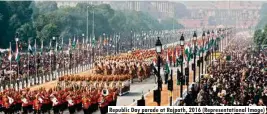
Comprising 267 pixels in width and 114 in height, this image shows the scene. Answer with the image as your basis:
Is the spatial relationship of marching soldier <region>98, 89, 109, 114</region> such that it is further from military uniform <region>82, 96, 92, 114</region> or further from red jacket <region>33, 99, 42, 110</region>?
red jacket <region>33, 99, 42, 110</region>

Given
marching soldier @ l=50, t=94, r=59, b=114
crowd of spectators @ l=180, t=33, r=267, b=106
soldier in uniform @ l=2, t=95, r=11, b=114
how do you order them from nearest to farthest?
1. crowd of spectators @ l=180, t=33, r=267, b=106
2. soldier in uniform @ l=2, t=95, r=11, b=114
3. marching soldier @ l=50, t=94, r=59, b=114

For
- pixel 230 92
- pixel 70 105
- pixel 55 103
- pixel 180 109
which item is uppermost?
A: pixel 180 109

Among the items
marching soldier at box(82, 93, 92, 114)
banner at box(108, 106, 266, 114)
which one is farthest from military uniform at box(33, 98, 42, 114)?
banner at box(108, 106, 266, 114)

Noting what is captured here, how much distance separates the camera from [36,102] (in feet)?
130

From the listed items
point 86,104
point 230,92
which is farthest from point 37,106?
point 230,92

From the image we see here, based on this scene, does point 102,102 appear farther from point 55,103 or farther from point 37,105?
point 37,105

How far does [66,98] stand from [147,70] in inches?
1120

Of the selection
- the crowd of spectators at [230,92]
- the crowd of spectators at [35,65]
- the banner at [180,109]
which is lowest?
the crowd of spectators at [35,65]

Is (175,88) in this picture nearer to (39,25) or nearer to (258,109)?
(258,109)

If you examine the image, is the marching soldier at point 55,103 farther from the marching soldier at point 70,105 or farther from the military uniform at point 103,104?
the military uniform at point 103,104

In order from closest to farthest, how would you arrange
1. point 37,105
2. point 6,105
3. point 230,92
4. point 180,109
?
point 180,109
point 37,105
point 6,105
point 230,92

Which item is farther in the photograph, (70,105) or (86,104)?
(70,105)

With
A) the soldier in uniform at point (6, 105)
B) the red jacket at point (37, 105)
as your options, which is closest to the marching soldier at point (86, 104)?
the red jacket at point (37, 105)

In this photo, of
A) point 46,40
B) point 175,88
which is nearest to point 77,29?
point 46,40
